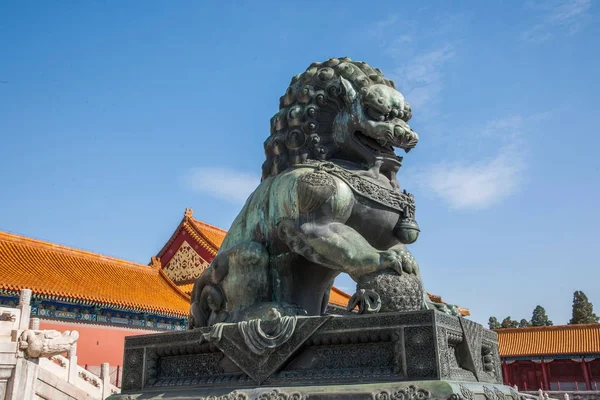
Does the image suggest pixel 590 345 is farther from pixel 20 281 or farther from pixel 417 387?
pixel 417 387

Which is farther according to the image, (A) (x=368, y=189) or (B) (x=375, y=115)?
(B) (x=375, y=115)

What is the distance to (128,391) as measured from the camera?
392cm

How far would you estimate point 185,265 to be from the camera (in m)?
28.1

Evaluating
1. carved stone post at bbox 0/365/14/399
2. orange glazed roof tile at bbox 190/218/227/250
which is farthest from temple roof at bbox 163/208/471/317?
carved stone post at bbox 0/365/14/399

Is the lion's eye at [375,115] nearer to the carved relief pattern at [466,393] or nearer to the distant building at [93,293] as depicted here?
the carved relief pattern at [466,393]

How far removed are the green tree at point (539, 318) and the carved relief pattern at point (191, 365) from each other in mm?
59246

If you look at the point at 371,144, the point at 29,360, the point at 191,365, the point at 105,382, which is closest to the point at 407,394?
the point at 191,365

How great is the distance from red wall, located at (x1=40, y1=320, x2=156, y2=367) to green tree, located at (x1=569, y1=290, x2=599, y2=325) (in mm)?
39363

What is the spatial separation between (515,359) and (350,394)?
1355 inches

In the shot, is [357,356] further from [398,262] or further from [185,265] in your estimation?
A: [185,265]

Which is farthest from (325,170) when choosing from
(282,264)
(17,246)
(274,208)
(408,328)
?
(17,246)

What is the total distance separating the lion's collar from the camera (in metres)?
3.73

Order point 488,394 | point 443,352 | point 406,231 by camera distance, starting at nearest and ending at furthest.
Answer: point 443,352 < point 488,394 < point 406,231

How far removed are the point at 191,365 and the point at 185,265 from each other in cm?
2497
